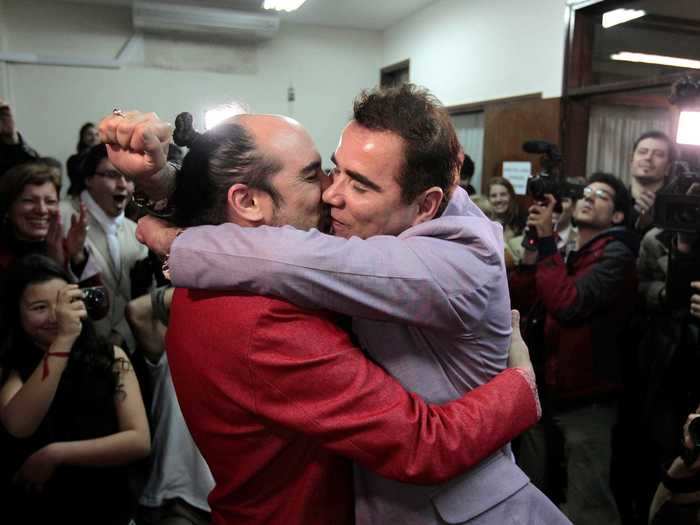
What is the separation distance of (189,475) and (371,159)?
1.49 meters

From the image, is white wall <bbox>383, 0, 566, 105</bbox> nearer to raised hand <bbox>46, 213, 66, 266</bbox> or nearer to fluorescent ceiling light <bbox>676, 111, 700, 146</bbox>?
fluorescent ceiling light <bbox>676, 111, 700, 146</bbox>

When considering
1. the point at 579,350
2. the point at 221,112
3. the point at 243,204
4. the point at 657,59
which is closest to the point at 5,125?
the point at 221,112

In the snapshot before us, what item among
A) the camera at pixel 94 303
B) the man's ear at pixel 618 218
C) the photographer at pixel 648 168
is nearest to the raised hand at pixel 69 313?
the camera at pixel 94 303

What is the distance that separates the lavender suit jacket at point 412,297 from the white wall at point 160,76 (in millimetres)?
4975

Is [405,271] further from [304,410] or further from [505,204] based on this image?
[505,204]

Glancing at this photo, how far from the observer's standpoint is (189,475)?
203cm

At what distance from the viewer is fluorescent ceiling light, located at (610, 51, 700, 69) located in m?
3.57

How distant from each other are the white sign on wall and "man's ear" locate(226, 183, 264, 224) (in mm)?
3822

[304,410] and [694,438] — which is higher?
[304,410]

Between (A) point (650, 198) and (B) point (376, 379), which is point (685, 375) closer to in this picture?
(A) point (650, 198)

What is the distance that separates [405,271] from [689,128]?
159cm

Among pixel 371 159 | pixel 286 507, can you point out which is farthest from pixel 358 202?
→ pixel 286 507

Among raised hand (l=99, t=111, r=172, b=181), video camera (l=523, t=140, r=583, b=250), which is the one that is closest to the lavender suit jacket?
raised hand (l=99, t=111, r=172, b=181)

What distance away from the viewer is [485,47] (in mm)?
5117
